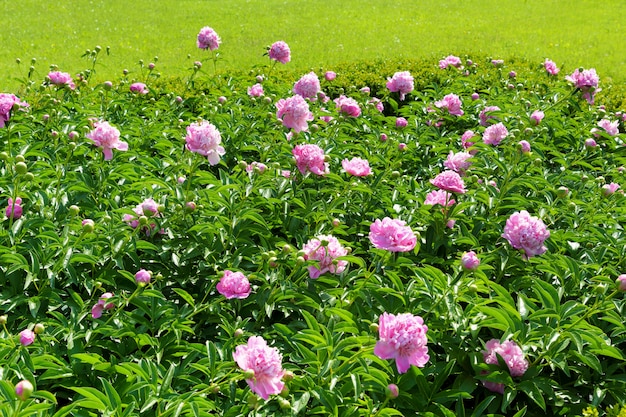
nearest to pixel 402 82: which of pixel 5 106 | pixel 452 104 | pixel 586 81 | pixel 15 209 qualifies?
pixel 452 104

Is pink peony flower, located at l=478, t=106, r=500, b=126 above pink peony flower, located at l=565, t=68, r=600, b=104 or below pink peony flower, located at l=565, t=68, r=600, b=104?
below

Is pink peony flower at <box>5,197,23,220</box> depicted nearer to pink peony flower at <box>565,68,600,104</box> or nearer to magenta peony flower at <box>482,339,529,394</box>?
magenta peony flower at <box>482,339,529,394</box>

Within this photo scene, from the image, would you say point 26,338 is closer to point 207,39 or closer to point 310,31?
point 207,39

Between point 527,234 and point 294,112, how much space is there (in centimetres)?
117

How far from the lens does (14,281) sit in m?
2.19

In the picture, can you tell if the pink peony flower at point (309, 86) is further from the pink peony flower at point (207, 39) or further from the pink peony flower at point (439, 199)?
the pink peony flower at point (439, 199)

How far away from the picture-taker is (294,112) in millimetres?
2941

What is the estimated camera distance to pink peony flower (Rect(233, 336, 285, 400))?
5.22ft

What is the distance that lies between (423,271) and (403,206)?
67 centimetres

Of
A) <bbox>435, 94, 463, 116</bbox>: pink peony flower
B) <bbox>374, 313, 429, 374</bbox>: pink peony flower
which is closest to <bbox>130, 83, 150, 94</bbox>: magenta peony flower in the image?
<bbox>435, 94, 463, 116</bbox>: pink peony flower

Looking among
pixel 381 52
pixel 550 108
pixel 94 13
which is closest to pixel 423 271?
pixel 550 108

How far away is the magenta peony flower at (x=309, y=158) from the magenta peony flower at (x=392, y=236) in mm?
580

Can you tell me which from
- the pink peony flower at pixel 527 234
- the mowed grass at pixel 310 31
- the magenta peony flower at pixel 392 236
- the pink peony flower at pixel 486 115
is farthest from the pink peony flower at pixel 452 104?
the mowed grass at pixel 310 31

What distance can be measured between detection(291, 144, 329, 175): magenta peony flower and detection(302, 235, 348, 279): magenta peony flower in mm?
529
